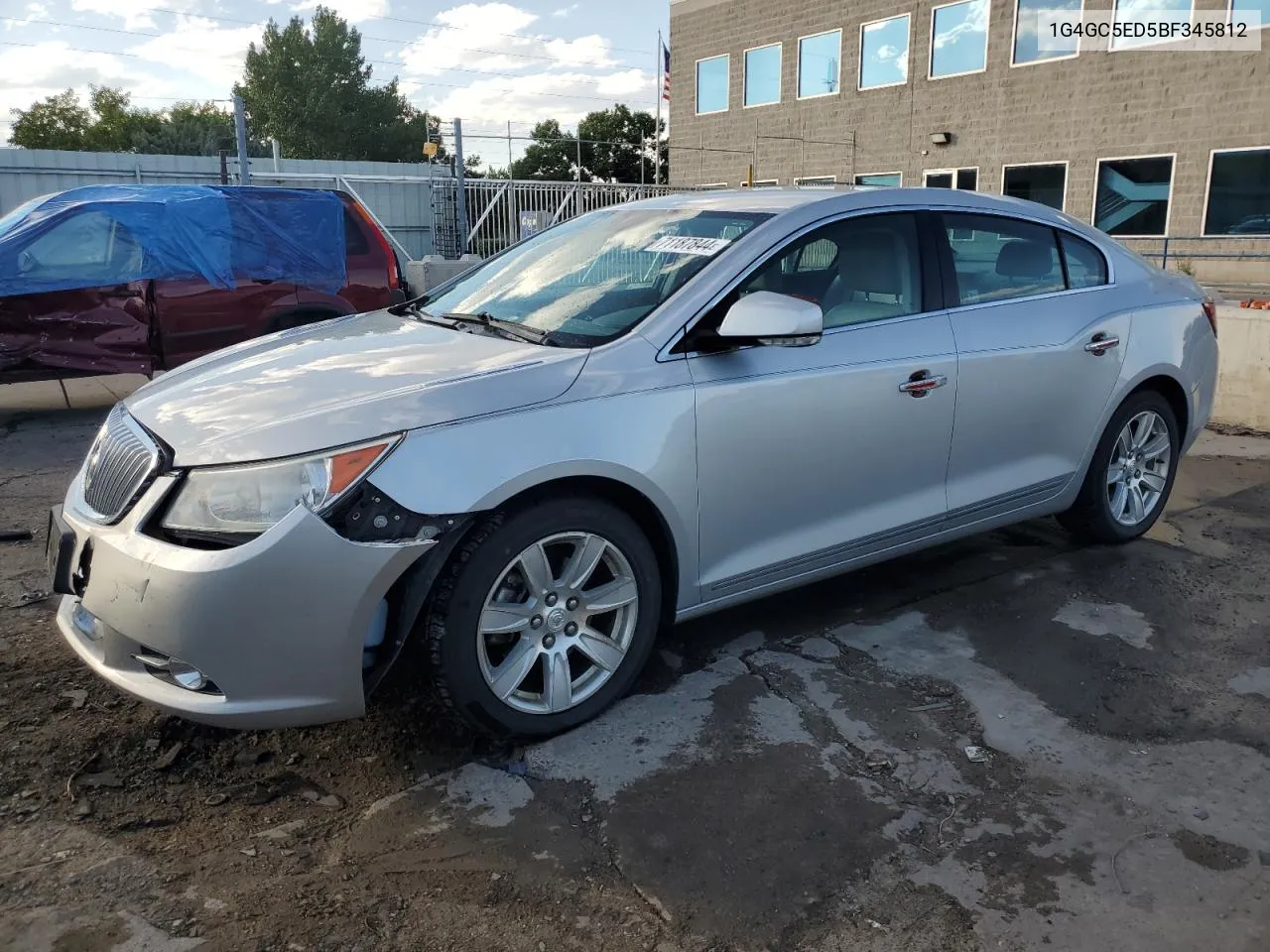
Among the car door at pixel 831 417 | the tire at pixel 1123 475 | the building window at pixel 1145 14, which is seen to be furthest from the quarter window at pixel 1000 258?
the building window at pixel 1145 14

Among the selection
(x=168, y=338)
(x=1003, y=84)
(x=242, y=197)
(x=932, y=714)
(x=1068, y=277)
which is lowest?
(x=932, y=714)

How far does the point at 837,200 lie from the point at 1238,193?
673 inches

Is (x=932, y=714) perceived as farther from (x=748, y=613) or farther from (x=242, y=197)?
(x=242, y=197)

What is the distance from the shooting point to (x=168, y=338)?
806 centimetres

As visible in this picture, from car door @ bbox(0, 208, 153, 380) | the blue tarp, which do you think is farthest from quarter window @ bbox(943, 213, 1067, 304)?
car door @ bbox(0, 208, 153, 380)

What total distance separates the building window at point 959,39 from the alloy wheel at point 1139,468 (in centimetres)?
1839

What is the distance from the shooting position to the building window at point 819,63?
23.9 meters

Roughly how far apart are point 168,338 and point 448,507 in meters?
6.32

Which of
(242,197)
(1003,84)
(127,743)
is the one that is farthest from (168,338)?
(1003,84)

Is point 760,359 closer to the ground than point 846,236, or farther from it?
closer to the ground

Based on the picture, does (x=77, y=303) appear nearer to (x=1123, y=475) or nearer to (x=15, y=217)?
(x=15, y=217)

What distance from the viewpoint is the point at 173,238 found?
8086 mm

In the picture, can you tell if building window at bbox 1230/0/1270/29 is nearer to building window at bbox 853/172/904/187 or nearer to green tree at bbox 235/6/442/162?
building window at bbox 853/172/904/187

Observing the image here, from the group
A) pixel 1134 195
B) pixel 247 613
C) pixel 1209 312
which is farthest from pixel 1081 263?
pixel 1134 195
